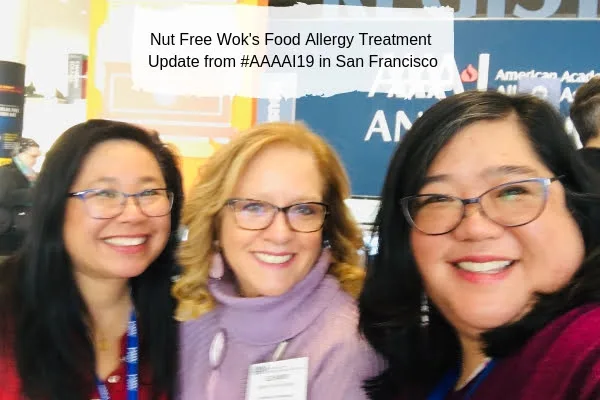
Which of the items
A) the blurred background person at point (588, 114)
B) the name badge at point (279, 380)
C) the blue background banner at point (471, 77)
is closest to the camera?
the name badge at point (279, 380)

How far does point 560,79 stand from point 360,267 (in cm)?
155

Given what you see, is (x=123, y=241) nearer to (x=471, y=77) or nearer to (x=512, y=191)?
(x=512, y=191)

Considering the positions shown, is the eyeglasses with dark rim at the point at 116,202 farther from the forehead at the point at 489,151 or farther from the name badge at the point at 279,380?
the forehead at the point at 489,151

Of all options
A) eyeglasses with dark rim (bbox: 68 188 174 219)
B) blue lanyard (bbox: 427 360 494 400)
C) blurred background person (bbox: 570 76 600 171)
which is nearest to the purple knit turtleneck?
blue lanyard (bbox: 427 360 494 400)

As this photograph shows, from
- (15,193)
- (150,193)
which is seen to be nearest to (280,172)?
(150,193)

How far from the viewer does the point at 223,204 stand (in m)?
1.70

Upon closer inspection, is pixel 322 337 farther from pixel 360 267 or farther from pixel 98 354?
pixel 98 354

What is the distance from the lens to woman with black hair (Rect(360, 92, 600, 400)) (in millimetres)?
984

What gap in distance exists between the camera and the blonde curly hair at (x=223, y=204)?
5.57 feet

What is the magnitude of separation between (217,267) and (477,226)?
99 cm

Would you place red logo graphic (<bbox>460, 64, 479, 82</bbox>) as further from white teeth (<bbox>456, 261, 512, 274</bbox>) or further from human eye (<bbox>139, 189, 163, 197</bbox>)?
white teeth (<bbox>456, 261, 512, 274</bbox>)

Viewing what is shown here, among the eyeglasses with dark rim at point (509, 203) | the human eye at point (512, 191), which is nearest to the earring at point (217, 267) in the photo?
the eyeglasses with dark rim at point (509, 203)

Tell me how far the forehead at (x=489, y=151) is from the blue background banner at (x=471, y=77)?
151 centimetres

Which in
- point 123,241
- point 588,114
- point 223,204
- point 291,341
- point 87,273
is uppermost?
point 588,114
